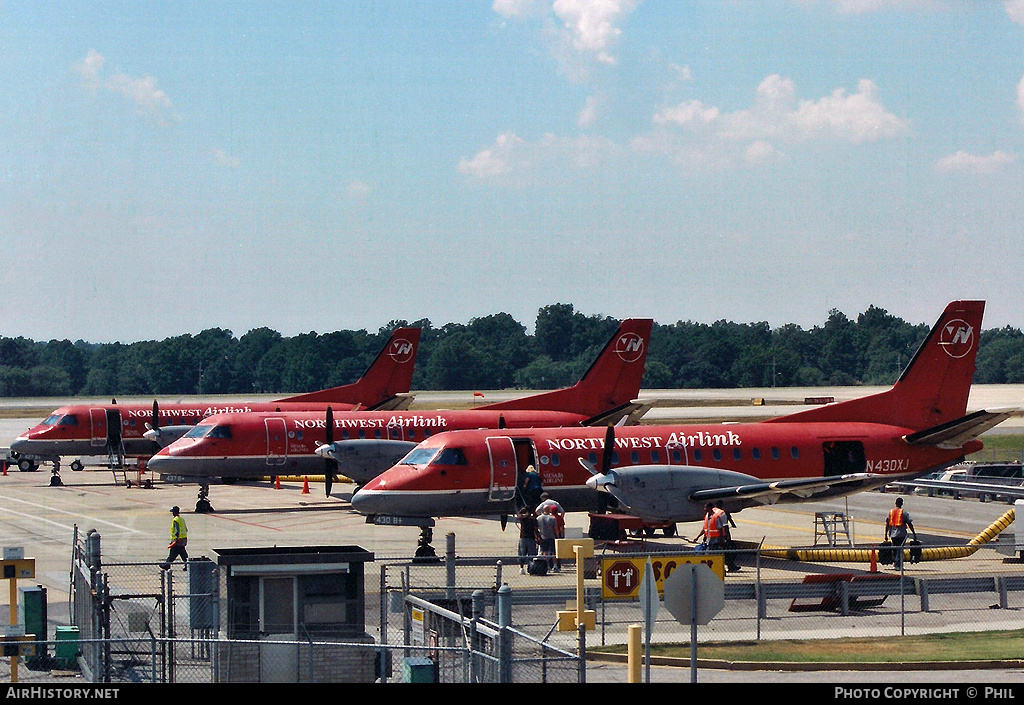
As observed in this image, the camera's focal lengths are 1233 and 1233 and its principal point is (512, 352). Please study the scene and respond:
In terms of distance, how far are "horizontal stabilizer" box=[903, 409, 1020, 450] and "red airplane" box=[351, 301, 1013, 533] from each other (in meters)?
0.03

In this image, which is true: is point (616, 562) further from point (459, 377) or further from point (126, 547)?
point (459, 377)

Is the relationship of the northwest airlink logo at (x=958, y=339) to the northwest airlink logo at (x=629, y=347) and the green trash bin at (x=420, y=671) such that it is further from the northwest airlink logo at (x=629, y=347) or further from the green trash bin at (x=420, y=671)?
the green trash bin at (x=420, y=671)

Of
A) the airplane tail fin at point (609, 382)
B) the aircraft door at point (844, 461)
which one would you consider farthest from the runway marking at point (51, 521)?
the aircraft door at point (844, 461)

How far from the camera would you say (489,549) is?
30.5 meters

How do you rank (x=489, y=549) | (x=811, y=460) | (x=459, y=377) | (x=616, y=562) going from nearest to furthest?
(x=616, y=562)
(x=489, y=549)
(x=811, y=460)
(x=459, y=377)

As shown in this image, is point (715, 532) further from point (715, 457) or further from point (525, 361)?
point (525, 361)

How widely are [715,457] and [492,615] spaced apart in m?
14.3

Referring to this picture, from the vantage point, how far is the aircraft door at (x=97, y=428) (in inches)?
2109

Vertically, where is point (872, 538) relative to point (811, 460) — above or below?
below

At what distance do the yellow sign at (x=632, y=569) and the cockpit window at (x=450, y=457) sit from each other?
10143 mm

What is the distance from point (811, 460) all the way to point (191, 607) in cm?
1995

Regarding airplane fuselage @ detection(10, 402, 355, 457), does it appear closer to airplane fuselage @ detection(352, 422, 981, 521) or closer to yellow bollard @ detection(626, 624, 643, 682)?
airplane fuselage @ detection(352, 422, 981, 521)
